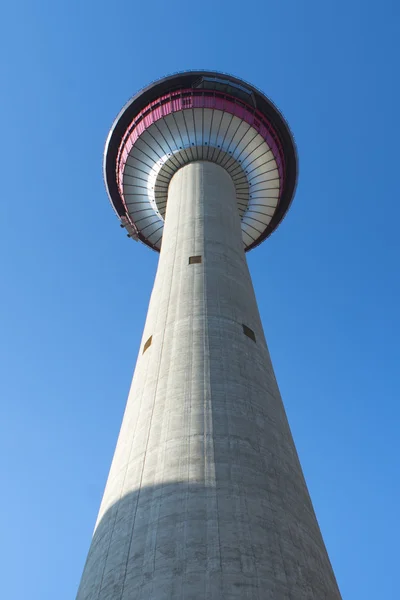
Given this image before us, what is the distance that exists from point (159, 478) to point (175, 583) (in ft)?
8.67

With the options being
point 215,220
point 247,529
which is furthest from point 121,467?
point 215,220

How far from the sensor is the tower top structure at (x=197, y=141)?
91.7 ft

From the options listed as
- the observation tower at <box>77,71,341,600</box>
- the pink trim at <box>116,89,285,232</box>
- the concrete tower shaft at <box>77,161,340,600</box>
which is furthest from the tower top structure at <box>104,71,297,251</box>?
the concrete tower shaft at <box>77,161,340,600</box>

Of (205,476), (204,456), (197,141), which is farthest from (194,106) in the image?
(205,476)

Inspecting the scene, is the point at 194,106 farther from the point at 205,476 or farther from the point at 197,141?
the point at 205,476

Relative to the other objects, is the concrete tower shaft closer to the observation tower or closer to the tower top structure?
the observation tower

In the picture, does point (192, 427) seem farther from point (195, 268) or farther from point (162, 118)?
point (162, 118)

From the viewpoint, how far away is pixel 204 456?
1206 centimetres

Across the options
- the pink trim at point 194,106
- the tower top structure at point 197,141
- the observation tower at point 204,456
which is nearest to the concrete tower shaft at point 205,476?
the observation tower at point 204,456

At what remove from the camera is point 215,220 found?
2225 centimetres

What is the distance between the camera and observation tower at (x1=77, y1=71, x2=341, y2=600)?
10.0 m

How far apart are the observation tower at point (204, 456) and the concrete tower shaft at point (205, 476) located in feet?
0.09

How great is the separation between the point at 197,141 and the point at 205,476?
2003 centimetres

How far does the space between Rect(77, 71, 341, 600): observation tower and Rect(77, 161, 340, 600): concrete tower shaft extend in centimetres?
3
